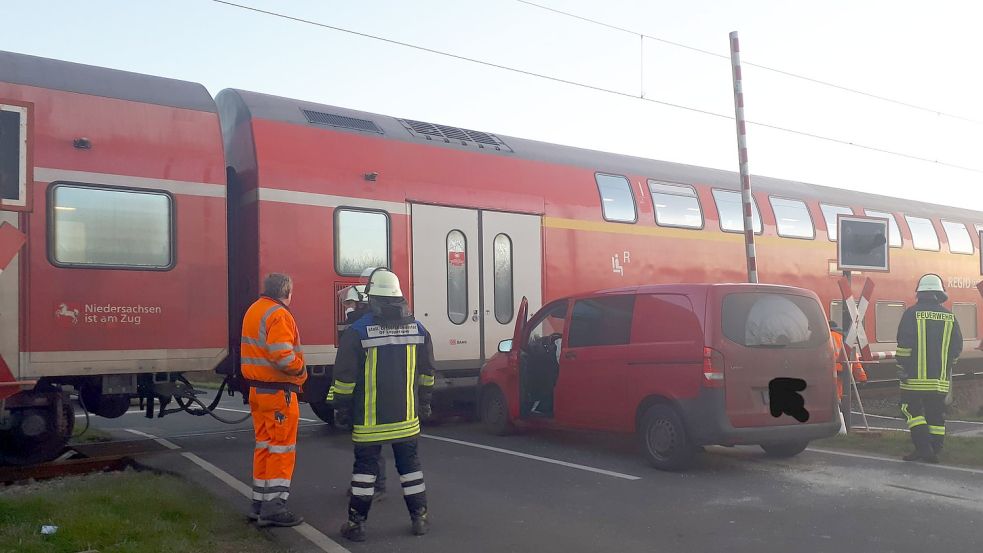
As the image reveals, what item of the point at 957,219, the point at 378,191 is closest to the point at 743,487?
the point at 378,191

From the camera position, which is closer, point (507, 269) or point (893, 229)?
point (507, 269)

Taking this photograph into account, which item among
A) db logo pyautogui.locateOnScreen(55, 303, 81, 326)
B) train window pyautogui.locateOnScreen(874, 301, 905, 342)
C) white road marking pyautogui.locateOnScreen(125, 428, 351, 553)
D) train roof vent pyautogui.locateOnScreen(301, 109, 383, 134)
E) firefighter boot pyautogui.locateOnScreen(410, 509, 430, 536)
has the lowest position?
white road marking pyautogui.locateOnScreen(125, 428, 351, 553)

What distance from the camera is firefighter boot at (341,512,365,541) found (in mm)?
6066

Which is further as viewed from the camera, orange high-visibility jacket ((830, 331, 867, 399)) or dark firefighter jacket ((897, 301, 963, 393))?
orange high-visibility jacket ((830, 331, 867, 399))

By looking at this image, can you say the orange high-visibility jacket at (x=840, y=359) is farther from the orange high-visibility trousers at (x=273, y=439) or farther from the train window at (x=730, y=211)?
the orange high-visibility trousers at (x=273, y=439)

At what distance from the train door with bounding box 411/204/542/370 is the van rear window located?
4.62m

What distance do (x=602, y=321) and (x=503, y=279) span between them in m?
3.25

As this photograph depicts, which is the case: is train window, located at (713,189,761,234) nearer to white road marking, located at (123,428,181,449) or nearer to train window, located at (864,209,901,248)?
train window, located at (864,209,901,248)

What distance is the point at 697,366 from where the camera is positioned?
330 inches

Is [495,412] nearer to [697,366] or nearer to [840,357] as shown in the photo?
[697,366]

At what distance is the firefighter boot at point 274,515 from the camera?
20.7 feet

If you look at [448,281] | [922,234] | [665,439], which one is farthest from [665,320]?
[922,234]

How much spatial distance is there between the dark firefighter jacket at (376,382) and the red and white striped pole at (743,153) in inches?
301

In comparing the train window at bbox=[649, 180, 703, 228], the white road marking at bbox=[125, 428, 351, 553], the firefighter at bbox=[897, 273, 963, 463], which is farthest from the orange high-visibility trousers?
the train window at bbox=[649, 180, 703, 228]
